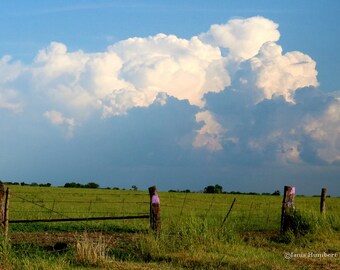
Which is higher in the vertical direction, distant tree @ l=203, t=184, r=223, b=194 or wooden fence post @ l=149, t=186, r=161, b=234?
distant tree @ l=203, t=184, r=223, b=194

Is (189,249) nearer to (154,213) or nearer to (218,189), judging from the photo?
(154,213)

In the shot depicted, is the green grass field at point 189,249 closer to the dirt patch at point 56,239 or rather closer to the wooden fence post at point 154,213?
the dirt patch at point 56,239

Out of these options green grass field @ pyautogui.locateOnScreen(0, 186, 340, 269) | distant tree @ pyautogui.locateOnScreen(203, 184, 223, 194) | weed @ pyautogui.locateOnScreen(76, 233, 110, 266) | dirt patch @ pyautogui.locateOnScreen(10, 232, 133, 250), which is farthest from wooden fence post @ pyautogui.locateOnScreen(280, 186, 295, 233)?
distant tree @ pyautogui.locateOnScreen(203, 184, 223, 194)

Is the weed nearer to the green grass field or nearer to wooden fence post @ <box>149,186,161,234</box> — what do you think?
the green grass field

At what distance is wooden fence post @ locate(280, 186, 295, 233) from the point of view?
2075 cm

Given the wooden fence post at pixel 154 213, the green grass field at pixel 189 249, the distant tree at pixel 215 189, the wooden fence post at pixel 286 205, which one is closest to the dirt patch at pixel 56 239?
the green grass field at pixel 189 249

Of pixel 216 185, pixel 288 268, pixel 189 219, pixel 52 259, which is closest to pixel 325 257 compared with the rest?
pixel 288 268

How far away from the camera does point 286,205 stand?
2131cm

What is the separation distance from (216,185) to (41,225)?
58905 mm

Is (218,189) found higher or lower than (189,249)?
higher

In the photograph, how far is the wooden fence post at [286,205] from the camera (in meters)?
20.8

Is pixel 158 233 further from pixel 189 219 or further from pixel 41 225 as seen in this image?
pixel 41 225

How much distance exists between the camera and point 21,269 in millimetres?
12977

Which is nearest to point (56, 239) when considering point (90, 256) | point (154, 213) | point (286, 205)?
point (154, 213)
